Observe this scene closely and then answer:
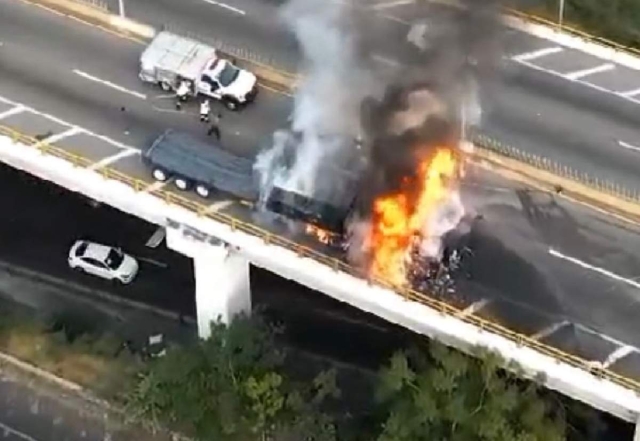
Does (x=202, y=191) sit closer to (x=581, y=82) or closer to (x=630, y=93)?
(x=581, y=82)

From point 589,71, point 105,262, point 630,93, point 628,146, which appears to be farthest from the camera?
point 105,262

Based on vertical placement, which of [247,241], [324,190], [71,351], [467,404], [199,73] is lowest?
[71,351]

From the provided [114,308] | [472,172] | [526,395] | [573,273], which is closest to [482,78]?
[472,172]

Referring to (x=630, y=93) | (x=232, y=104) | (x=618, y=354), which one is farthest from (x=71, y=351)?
(x=630, y=93)

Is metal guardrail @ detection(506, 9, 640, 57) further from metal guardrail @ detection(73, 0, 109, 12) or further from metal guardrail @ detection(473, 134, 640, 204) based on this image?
metal guardrail @ detection(73, 0, 109, 12)

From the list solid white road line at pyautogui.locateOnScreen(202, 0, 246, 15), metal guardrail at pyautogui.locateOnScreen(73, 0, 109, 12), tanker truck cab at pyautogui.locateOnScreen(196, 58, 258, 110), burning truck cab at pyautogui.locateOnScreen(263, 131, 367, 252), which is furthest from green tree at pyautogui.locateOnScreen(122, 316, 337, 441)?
metal guardrail at pyautogui.locateOnScreen(73, 0, 109, 12)

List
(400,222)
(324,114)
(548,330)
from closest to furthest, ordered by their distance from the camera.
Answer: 1. (548,330)
2. (400,222)
3. (324,114)
